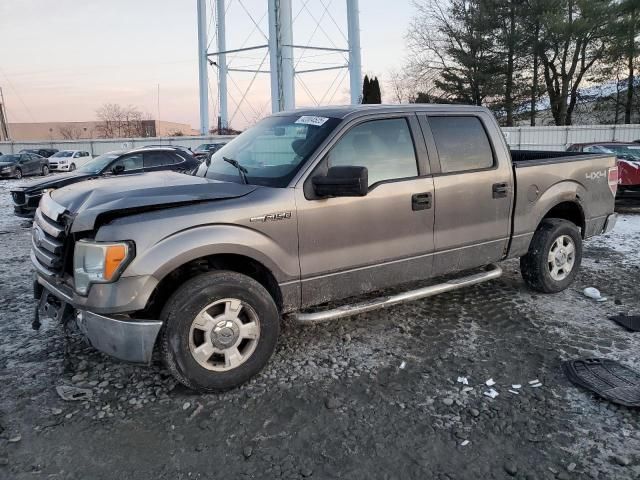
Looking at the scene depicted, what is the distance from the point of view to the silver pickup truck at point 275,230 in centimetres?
323

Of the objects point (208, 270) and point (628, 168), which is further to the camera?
point (628, 168)

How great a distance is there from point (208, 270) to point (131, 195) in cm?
72

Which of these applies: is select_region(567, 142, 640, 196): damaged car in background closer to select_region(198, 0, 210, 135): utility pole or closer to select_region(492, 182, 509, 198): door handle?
select_region(492, 182, 509, 198): door handle

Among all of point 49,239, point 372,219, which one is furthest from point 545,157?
point 49,239

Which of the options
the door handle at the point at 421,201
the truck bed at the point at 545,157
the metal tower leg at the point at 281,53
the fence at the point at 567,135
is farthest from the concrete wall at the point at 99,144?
the door handle at the point at 421,201

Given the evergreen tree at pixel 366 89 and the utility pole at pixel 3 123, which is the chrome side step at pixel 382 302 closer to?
the evergreen tree at pixel 366 89

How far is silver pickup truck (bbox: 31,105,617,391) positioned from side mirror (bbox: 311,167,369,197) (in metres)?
0.01

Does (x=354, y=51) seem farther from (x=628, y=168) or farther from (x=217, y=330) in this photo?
(x=217, y=330)

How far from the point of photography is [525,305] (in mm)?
5160

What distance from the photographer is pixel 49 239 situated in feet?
11.8

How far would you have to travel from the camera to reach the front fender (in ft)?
10.5

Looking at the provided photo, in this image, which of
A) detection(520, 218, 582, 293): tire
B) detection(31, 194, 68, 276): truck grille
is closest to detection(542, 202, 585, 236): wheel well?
detection(520, 218, 582, 293): tire

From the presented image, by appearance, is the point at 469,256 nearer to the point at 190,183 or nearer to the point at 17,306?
the point at 190,183

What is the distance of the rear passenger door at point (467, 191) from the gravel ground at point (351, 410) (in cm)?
64
